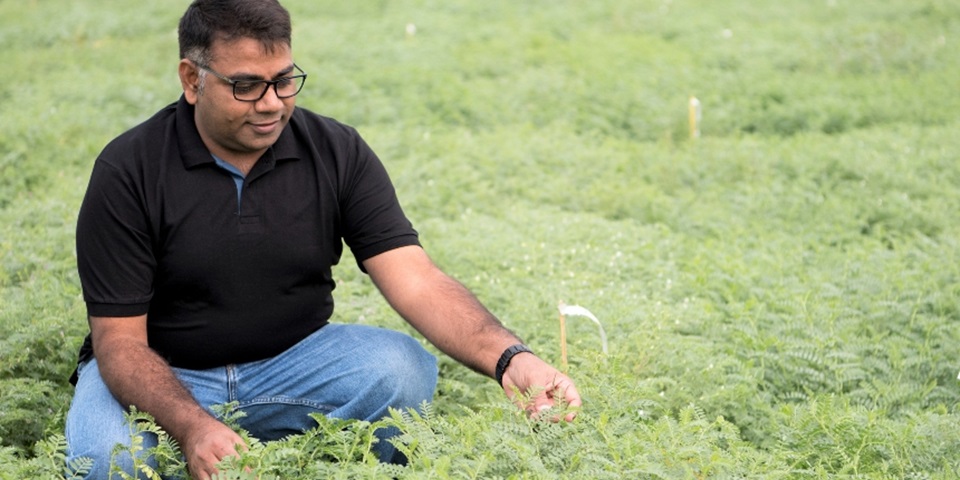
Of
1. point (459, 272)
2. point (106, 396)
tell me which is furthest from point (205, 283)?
point (459, 272)

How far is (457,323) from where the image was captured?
12.4 feet

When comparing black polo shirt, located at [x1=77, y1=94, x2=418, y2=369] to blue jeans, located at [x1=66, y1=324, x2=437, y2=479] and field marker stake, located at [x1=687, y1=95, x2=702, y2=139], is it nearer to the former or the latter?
blue jeans, located at [x1=66, y1=324, x2=437, y2=479]

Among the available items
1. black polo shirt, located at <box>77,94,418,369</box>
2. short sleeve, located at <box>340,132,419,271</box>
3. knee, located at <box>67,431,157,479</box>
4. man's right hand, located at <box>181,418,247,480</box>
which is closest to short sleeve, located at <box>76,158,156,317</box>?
black polo shirt, located at <box>77,94,418,369</box>

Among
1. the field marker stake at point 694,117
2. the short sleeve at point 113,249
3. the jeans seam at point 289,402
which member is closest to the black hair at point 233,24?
the short sleeve at point 113,249

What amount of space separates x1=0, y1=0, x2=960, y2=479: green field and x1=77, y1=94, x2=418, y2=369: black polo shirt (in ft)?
1.77

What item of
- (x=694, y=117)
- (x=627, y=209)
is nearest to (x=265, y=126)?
(x=627, y=209)

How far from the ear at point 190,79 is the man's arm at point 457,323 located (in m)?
0.83

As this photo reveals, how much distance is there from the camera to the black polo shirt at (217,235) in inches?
146

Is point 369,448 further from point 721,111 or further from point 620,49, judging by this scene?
point 620,49

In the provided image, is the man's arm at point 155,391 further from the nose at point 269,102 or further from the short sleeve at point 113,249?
the nose at point 269,102

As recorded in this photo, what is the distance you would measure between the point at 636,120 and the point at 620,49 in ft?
7.42

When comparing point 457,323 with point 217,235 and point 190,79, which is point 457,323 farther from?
point 190,79

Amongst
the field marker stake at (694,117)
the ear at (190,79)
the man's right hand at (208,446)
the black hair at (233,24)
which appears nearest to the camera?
the man's right hand at (208,446)

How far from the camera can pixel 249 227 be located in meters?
3.88
